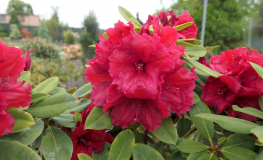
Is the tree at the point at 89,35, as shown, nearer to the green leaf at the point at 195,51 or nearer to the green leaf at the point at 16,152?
the green leaf at the point at 195,51

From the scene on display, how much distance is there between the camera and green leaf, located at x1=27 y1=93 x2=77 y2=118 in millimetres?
476

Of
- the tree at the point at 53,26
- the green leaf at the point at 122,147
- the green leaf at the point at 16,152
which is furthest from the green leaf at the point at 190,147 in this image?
the tree at the point at 53,26

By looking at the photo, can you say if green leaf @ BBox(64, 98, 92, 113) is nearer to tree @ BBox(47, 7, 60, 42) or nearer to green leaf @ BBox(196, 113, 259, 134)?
green leaf @ BBox(196, 113, 259, 134)

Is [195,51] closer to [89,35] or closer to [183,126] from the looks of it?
[183,126]

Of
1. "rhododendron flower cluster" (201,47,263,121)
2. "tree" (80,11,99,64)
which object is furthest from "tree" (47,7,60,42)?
"rhododendron flower cluster" (201,47,263,121)

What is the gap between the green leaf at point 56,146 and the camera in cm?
47

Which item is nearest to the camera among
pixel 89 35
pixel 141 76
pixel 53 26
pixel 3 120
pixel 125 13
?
pixel 3 120

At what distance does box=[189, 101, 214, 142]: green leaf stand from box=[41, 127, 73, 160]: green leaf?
13.3 inches

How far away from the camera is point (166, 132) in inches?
20.9

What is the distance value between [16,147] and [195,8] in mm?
9545

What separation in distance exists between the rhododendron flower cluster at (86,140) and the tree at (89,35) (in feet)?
17.9

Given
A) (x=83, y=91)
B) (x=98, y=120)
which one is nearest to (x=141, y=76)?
(x=98, y=120)

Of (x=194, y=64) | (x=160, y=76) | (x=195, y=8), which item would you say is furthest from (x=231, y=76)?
(x=195, y=8)

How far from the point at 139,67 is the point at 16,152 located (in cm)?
32
